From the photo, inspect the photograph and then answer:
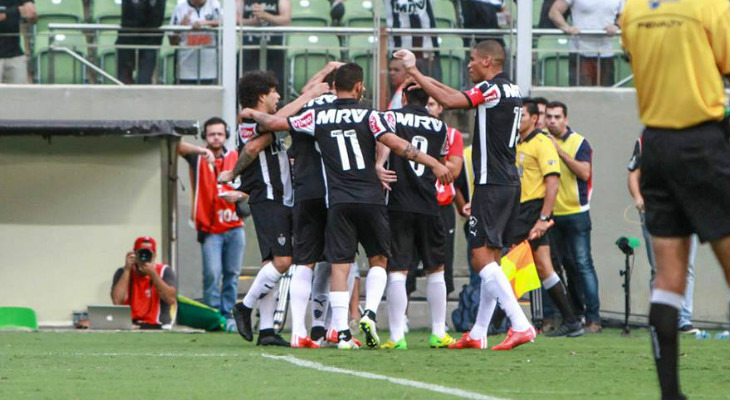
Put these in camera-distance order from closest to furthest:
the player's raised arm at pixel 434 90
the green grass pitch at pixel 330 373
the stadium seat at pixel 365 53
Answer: the green grass pitch at pixel 330 373
the player's raised arm at pixel 434 90
the stadium seat at pixel 365 53

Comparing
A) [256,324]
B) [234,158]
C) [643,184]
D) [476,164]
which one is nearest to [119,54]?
[234,158]

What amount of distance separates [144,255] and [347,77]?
4386 millimetres

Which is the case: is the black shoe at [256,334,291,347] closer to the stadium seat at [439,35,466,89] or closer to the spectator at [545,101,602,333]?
the spectator at [545,101,602,333]

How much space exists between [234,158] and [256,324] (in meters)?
1.63

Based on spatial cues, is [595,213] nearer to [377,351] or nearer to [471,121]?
[471,121]

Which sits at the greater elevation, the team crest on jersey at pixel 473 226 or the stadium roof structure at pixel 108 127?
the stadium roof structure at pixel 108 127

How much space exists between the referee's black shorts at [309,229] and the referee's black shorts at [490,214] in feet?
3.58

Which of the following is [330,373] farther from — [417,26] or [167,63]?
[167,63]

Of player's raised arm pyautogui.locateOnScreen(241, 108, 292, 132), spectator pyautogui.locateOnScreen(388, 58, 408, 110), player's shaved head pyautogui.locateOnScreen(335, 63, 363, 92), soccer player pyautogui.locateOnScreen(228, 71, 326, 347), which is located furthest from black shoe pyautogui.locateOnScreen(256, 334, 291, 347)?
spectator pyautogui.locateOnScreen(388, 58, 408, 110)

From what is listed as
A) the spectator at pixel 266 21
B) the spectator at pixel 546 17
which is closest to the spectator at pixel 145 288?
the spectator at pixel 266 21

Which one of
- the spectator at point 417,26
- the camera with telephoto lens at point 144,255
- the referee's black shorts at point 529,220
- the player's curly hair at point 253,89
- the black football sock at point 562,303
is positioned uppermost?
the spectator at point 417,26

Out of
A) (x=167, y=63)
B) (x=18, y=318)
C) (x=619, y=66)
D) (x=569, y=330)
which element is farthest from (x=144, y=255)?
(x=619, y=66)

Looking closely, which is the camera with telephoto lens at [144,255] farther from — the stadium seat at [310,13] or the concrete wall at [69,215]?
the stadium seat at [310,13]

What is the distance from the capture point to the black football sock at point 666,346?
5.79 metres
